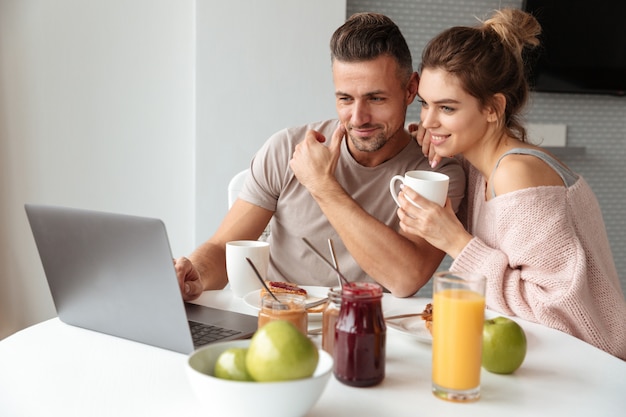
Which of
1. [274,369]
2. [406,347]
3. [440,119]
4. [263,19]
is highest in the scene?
[263,19]

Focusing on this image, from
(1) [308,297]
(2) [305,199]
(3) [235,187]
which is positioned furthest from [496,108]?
(3) [235,187]

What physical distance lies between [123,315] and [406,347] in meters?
0.45

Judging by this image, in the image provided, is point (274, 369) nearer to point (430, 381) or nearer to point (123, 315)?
point (430, 381)

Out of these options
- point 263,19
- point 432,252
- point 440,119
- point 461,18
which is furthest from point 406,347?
point 461,18

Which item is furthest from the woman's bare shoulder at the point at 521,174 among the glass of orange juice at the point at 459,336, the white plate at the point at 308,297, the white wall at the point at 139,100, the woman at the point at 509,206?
the white wall at the point at 139,100

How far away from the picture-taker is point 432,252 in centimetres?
160

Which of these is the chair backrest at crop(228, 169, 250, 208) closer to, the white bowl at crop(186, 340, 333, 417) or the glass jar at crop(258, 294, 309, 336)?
the glass jar at crop(258, 294, 309, 336)

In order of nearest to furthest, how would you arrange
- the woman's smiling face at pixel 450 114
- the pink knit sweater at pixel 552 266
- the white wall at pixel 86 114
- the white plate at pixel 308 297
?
the white plate at pixel 308 297 → the pink knit sweater at pixel 552 266 → the woman's smiling face at pixel 450 114 → the white wall at pixel 86 114

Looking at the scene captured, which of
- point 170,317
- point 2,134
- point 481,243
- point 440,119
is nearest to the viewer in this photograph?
point 170,317

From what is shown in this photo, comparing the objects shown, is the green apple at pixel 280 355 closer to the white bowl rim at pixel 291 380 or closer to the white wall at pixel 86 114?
the white bowl rim at pixel 291 380

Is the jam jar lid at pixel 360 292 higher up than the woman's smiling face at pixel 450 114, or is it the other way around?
the woman's smiling face at pixel 450 114

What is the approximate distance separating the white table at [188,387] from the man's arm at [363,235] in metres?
0.38

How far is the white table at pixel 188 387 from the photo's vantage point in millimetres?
848

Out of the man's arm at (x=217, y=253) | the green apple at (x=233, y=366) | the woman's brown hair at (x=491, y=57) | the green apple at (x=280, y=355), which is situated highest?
the woman's brown hair at (x=491, y=57)
